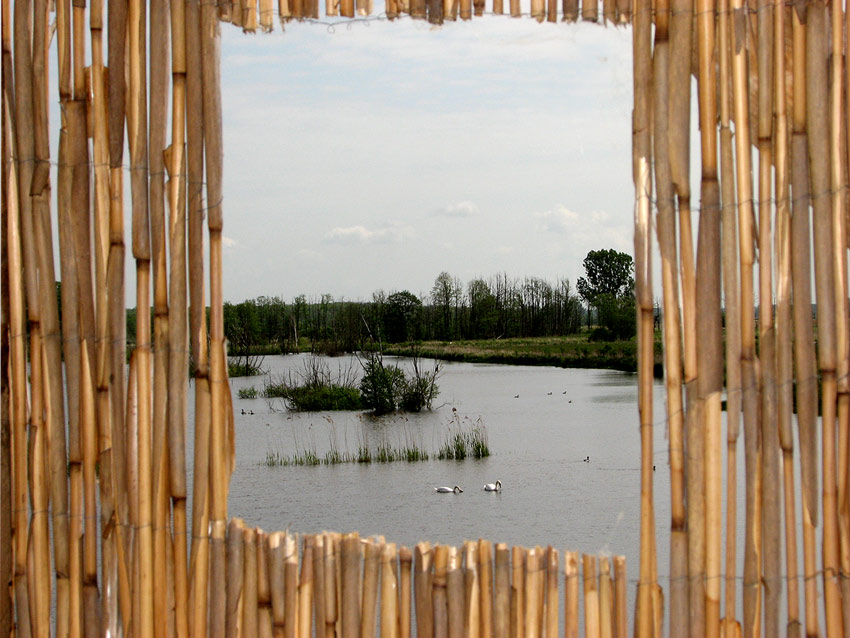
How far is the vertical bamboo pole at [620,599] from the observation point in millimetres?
1303

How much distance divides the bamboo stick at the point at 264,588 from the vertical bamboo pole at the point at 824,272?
32.5 inches

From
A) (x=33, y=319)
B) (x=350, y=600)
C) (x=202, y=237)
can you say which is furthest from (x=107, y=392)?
(x=350, y=600)

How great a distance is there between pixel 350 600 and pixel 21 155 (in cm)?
87

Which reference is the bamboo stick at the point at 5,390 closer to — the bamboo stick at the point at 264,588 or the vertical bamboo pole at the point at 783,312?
the bamboo stick at the point at 264,588

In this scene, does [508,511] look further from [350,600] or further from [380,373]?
[380,373]

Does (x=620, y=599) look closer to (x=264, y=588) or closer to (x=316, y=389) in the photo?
(x=264, y=588)

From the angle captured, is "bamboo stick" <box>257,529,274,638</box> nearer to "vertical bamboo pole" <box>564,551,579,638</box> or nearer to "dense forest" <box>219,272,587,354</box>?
"vertical bamboo pole" <box>564,551,579,638</box>

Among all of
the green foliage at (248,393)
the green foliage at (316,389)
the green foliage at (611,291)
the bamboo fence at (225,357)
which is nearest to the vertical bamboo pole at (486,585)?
the bamboo fence at (225,357)

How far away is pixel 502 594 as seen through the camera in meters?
1.33

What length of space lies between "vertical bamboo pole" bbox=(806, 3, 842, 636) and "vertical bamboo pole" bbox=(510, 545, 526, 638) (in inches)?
17.0

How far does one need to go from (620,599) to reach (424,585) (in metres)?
0.29

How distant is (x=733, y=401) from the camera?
1.27 m

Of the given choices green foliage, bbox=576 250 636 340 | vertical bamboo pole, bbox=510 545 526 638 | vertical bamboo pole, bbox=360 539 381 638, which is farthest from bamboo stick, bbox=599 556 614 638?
green foliage, bbox=576 250 636 340

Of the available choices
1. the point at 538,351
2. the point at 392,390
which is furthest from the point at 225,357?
the point at 538,351
